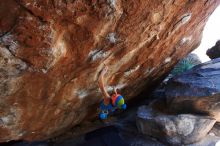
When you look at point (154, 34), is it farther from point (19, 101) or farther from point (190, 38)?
point (19, 101)

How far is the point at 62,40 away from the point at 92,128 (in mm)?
5238

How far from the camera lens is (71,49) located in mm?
4500

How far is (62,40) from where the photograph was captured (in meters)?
4.25

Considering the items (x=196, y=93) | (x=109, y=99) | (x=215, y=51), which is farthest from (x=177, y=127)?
(x=215, y=51)

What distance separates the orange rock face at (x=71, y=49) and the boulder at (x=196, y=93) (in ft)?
3.81

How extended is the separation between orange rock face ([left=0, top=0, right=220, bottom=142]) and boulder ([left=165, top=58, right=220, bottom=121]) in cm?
116

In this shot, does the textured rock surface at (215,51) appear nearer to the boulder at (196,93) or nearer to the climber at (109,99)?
the boulder at (196,93)

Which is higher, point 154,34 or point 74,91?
point 154,34

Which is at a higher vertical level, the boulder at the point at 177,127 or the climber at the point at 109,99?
the climber at the point at 109,99

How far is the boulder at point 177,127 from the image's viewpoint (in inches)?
292

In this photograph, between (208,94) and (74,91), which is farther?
(208,94)

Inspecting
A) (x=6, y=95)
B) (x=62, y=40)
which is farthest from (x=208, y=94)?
(x=6, y=95)

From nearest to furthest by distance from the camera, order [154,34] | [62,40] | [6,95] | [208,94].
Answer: [62,40], [6,95], [154,34], [208,94]

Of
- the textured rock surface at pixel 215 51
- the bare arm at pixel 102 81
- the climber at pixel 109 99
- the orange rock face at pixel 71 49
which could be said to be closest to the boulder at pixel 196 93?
the orange rock face at pixel 71 49
